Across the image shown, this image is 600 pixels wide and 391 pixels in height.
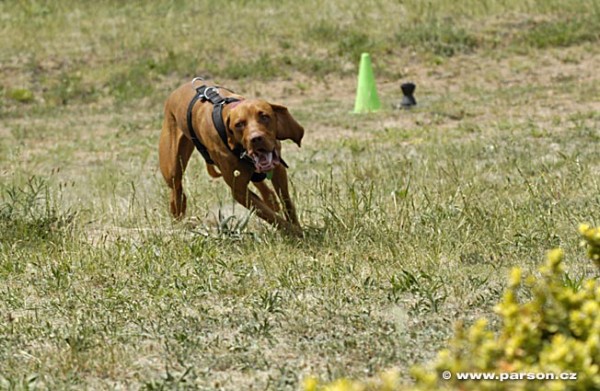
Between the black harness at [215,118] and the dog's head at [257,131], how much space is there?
7cm

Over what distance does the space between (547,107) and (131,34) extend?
790cm

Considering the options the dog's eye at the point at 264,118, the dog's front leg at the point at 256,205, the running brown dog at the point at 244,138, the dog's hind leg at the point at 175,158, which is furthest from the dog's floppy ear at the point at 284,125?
the dog's hind leg at the point at 175,158

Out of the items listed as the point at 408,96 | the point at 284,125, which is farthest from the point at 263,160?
the point at 408,96

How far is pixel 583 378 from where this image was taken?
2459 millimetres

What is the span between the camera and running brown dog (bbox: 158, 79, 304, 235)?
621 centimetres

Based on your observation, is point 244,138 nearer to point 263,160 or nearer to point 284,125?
point 263,160

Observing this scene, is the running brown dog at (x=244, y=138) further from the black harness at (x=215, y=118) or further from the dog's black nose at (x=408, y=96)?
the dog's black nose at (x=408, y=96)

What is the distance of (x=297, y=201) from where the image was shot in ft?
24.8

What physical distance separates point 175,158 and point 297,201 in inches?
34.8

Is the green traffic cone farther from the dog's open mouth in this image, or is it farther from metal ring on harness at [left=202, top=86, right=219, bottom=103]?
the dog's open mouth

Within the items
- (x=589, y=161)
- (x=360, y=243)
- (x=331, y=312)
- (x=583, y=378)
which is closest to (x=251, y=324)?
(x=331, y=312)

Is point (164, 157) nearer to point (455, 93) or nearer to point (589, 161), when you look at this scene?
point (589, 161)

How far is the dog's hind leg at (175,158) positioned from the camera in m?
7.48

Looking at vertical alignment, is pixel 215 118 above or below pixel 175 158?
above
